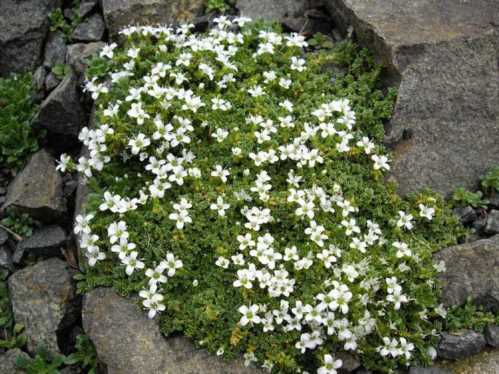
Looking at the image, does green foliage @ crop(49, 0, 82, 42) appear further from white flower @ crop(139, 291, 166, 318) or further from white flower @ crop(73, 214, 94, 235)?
white flower @ crop(139, 291, 166, 318)

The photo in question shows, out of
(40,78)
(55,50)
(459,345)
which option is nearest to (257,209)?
(459,345)

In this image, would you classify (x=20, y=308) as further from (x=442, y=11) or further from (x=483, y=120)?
(x=442, y=11)

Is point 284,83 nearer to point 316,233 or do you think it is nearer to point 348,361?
point 316,233

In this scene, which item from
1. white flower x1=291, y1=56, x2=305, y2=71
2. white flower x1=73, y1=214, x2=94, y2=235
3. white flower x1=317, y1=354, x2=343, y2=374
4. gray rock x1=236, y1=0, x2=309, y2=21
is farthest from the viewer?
gray rock x1=236, y1=0, x2=309, y2=21

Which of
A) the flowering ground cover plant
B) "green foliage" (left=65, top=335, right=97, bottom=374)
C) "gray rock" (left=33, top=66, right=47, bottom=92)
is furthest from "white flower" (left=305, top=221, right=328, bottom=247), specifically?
"gray rock" (left=33, top=66, right=47, bottom=92)

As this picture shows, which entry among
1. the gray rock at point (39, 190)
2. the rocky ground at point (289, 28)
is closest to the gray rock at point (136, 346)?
the rocky ground at point (289, 28)
